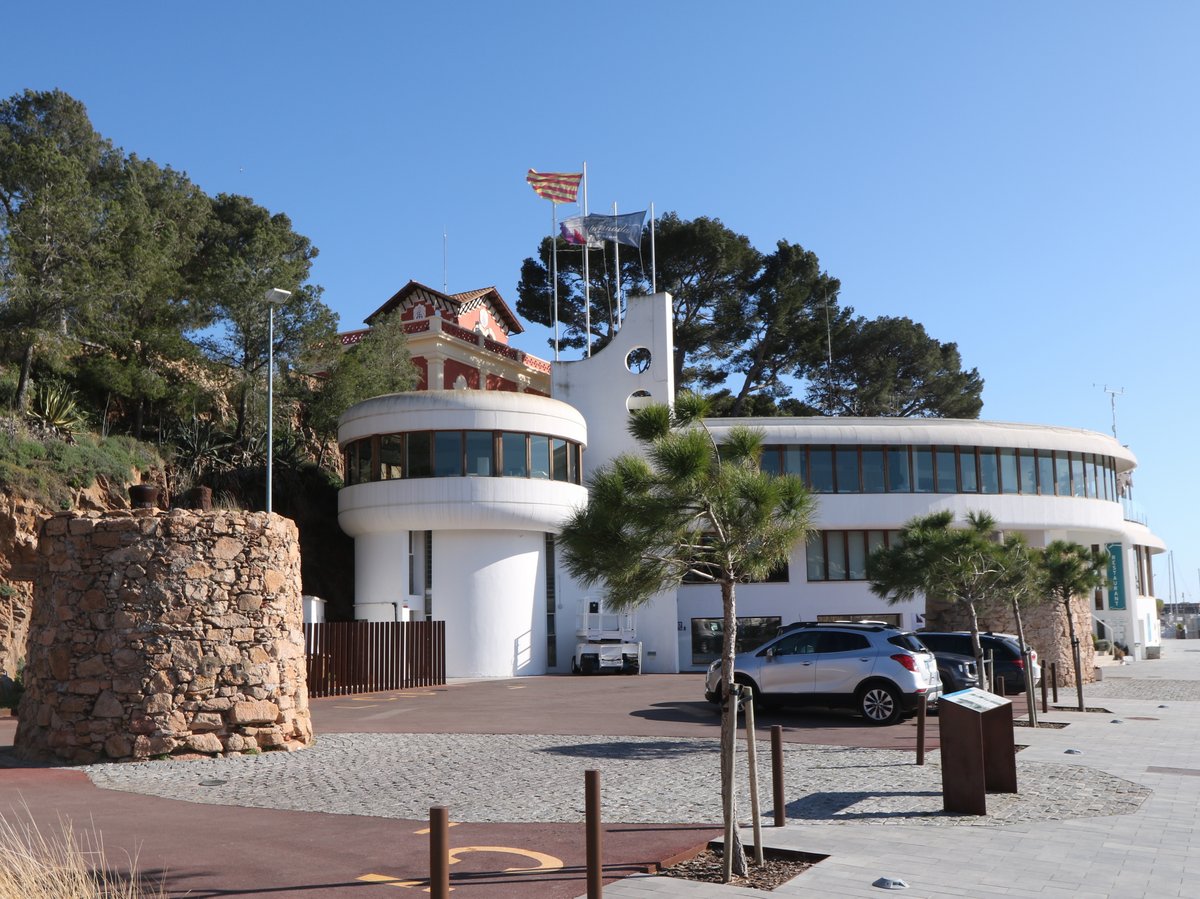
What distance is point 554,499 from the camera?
111 ft

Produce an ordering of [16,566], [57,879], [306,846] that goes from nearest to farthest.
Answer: [57,879] < [306,846] < [16,566]

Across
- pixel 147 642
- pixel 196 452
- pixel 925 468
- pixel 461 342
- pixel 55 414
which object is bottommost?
pixel 147 642

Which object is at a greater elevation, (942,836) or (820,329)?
(820,329)

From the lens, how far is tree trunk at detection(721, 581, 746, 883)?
7.84 meters

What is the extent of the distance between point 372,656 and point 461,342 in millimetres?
25658

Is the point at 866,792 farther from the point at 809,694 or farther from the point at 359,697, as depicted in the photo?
the point at 359,697

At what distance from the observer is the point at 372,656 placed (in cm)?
2581

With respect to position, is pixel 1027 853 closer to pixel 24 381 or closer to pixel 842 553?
pixel 24 381

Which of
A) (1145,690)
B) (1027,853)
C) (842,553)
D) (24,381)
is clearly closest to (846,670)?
(1027,853)

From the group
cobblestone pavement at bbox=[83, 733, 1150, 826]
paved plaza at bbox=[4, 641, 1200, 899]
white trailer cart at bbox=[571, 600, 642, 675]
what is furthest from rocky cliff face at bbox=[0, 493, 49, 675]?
white trailer cart at bbox=[571, 600, 642, 675]

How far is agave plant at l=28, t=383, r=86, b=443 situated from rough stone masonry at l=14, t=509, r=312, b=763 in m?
17.2

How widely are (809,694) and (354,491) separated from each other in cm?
1896

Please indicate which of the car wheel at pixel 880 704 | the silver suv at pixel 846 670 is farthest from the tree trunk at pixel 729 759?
the car wheel at pixel 880 704

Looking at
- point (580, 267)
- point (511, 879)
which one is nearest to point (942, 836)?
point (511, 879)
